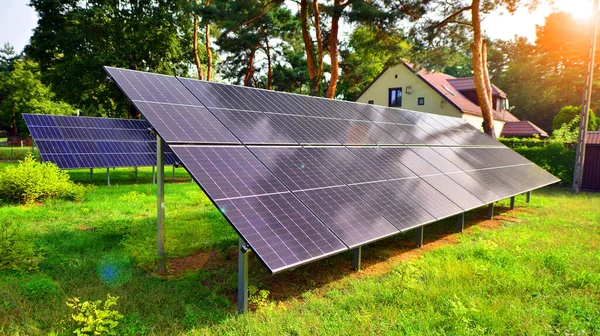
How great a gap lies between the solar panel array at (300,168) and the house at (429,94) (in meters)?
23.7

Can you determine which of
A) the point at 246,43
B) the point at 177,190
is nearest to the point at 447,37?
the point at 246,43

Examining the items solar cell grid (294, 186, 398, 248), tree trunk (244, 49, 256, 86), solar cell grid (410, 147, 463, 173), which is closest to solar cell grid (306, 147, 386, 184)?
solar cell grid (294, 186, 398, 248)

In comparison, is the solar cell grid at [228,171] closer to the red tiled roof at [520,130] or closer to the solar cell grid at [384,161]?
the solar cell grid at [384,161]

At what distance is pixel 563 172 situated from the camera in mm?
20906

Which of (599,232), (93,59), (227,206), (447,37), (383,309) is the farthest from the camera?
(93,59)

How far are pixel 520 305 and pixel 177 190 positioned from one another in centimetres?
1425

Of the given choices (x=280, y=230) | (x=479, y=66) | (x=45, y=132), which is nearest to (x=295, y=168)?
(x=280, y=230)

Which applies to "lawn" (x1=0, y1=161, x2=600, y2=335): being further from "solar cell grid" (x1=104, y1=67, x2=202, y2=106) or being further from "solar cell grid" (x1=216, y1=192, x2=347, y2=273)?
"solar cell grid" (x1=104, y1=67, x2=202, y2=106)

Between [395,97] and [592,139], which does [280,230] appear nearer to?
[592,139]

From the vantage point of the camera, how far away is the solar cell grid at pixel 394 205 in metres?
6.78

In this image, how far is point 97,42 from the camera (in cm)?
2812

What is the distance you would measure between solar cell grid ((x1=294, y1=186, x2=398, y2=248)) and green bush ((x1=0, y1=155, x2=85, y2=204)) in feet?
36.3

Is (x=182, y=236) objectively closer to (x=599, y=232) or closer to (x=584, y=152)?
(x=599, y=232)

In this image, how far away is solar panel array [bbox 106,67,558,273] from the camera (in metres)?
Result: 5.27
